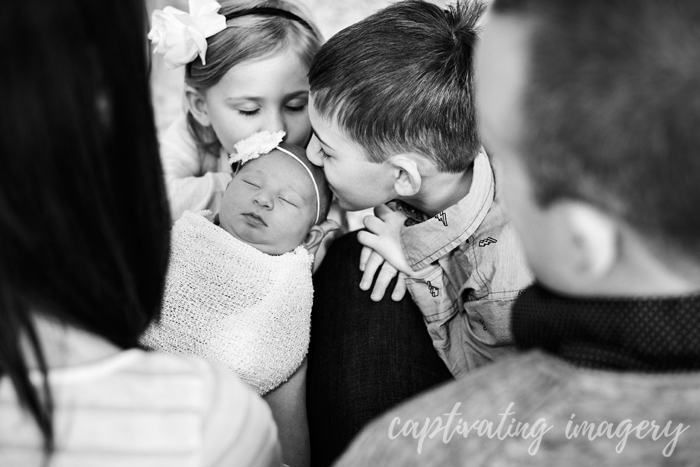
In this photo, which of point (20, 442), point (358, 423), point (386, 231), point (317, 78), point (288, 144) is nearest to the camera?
point (20, 442)

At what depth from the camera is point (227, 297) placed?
1.39 m

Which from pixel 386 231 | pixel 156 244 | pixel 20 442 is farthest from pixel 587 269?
pixel 386 231

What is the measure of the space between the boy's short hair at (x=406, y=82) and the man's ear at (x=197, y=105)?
48 cm

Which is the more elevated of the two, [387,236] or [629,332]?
[629,332]

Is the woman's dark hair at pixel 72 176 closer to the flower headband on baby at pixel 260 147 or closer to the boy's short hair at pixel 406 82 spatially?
the boy's short hair at pixel 406 82

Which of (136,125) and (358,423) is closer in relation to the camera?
(136,125)

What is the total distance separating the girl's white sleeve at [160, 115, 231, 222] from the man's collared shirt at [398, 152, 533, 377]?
0.62 metres

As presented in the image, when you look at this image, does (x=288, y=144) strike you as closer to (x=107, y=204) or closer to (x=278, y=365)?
(x=278, y=365)

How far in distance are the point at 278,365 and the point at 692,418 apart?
0.92 meters

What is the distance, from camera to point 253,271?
1.45m

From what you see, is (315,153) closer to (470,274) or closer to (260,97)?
(260,97)

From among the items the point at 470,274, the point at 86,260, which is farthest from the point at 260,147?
the point at 86,260

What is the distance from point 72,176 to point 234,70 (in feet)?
3.83

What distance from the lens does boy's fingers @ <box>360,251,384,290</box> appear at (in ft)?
4.78
